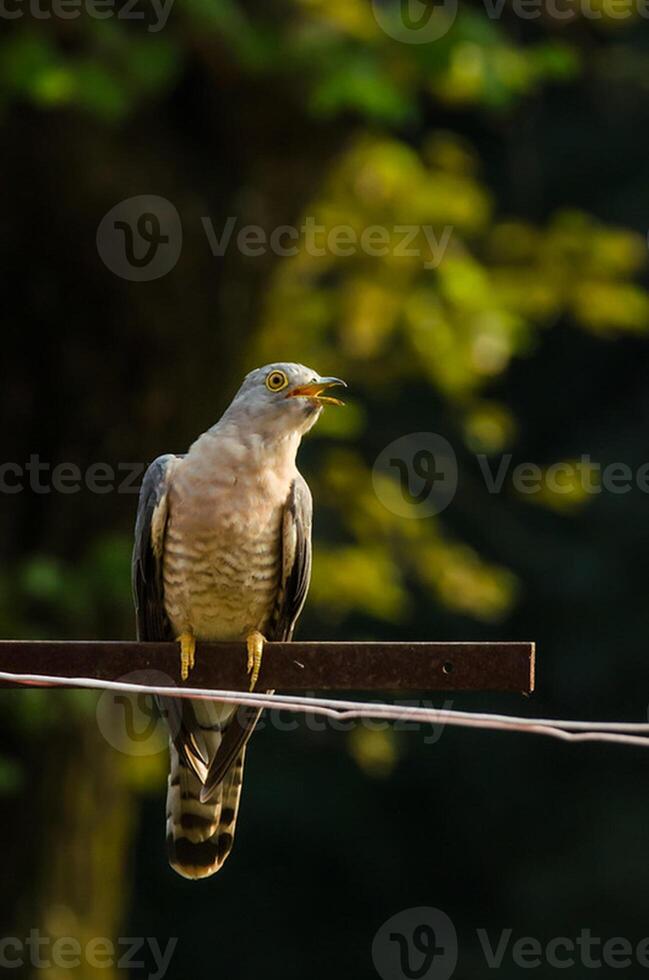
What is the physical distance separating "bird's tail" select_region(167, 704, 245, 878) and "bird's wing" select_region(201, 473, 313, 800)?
0.16 ft

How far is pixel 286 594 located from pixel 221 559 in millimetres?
240

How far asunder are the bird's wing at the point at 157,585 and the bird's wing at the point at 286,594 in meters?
0.10

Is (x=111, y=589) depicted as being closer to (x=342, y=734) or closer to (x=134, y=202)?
(x=134, y=202)

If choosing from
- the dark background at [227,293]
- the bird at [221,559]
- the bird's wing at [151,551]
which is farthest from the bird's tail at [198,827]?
the dark background at [227,293]

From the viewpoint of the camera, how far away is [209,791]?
3.69m

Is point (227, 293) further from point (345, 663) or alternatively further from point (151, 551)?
point (345, 663)

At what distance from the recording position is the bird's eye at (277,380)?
12.3ft

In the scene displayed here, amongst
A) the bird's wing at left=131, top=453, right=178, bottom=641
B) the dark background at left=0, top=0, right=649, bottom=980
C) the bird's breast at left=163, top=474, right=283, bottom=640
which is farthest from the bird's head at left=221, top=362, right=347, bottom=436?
the dark background at left=0, top=0, right=649, bottom=980

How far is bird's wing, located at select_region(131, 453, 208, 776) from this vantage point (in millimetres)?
3861

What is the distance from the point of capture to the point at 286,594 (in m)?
4.04

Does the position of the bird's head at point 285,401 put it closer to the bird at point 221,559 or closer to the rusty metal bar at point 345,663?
the bird at point 221,559

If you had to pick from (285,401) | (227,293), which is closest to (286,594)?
(285,401)

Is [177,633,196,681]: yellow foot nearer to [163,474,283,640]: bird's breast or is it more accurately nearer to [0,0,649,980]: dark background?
[163,474,283,640]: bird's breast

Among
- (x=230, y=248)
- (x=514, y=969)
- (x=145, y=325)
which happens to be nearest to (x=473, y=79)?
(x=230, y=248)
